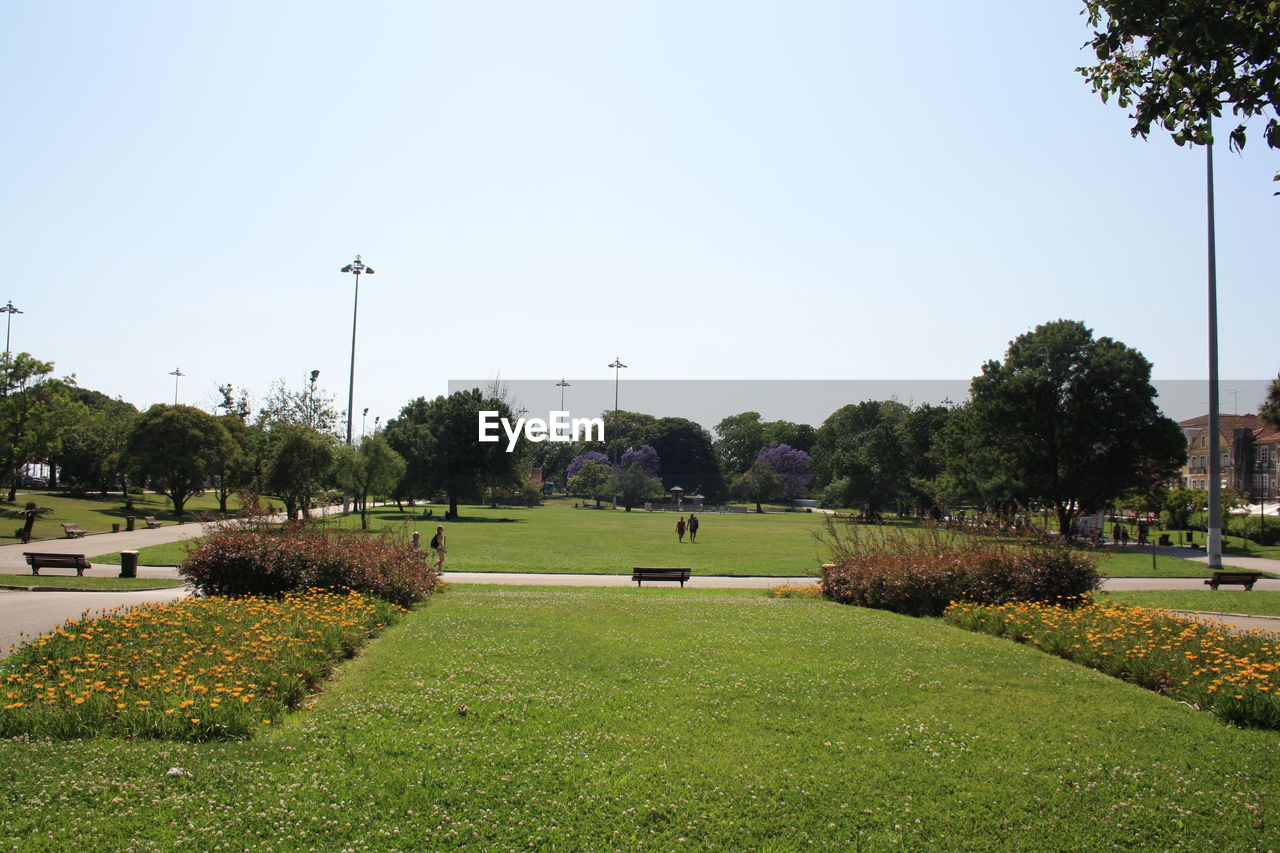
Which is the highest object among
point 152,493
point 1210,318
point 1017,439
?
point 1210,318

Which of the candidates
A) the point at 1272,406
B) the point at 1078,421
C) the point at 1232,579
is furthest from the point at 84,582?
the point at 1272,406

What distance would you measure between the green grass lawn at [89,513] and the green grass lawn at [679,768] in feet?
110

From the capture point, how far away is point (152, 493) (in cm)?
8700

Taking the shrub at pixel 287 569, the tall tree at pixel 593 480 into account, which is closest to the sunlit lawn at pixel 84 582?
the shrub at pixel 287 569

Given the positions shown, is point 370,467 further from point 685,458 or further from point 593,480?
point 685,458

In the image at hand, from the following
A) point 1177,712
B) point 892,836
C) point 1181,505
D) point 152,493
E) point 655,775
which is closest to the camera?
point 892,836

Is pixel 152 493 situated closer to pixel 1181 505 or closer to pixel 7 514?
pixel 7 514

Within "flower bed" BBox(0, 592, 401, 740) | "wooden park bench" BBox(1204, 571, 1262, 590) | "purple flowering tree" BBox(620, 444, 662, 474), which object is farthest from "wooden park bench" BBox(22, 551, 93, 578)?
"purple flowering tree" BBox(620, 444, 662, 474)

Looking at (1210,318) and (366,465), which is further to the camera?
(366,465)

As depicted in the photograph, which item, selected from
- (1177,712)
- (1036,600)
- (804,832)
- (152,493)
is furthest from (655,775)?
(152,493)

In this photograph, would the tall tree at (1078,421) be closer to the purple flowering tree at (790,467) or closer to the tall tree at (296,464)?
the tall tree at (296,464)

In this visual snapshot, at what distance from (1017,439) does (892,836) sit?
4694 cm

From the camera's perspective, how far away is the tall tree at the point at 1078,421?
148 ft

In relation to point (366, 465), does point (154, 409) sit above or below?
above
